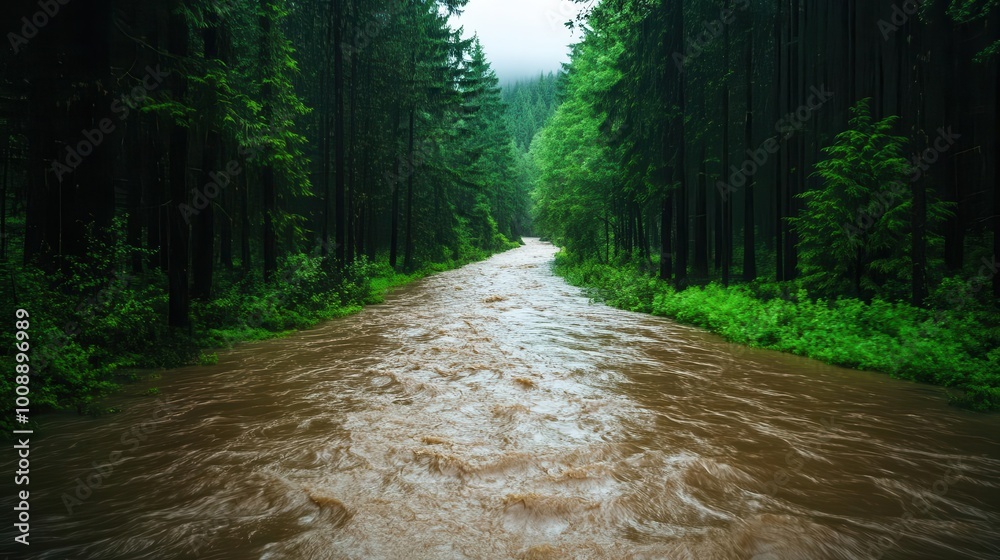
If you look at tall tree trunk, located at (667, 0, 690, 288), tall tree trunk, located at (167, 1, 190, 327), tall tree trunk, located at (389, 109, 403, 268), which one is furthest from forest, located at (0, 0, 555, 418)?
tall tree trunk, located at (667, 0, 690, 288)

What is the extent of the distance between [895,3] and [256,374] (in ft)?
57.6

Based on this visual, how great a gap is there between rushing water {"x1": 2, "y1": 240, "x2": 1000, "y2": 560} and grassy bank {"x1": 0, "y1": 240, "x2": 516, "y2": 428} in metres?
0.67

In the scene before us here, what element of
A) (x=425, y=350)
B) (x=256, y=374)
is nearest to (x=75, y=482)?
(x=256, y=374)

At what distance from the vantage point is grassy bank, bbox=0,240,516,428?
657 cm

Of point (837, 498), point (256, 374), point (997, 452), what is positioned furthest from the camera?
point (256, 374)

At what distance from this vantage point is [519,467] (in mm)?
4996

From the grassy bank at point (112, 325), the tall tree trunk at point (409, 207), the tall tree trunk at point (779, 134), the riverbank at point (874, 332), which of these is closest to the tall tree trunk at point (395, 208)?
the tall tree trunk at point (409, 207)

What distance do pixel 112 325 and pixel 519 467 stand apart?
7.81 meters

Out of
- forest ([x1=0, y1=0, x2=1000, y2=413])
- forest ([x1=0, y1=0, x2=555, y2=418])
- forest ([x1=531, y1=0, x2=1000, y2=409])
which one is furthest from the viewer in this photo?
forest ([x1=531, y1=0, x2=1000, y2=409])

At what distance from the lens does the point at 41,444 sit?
5.31 m

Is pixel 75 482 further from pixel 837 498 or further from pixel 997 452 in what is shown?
pixel 997 452

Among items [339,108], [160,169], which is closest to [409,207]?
[339,108]

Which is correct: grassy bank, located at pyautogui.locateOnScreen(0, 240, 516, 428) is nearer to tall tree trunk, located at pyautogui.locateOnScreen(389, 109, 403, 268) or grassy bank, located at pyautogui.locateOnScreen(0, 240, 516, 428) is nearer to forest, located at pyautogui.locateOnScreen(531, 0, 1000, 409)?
forest, located at pyautogui.locateOnScreen(531, 0, 1000, 409)

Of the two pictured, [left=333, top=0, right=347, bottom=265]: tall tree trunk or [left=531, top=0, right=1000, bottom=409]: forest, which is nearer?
[left=531, top=0, right=1000, bottom=409]: forest
